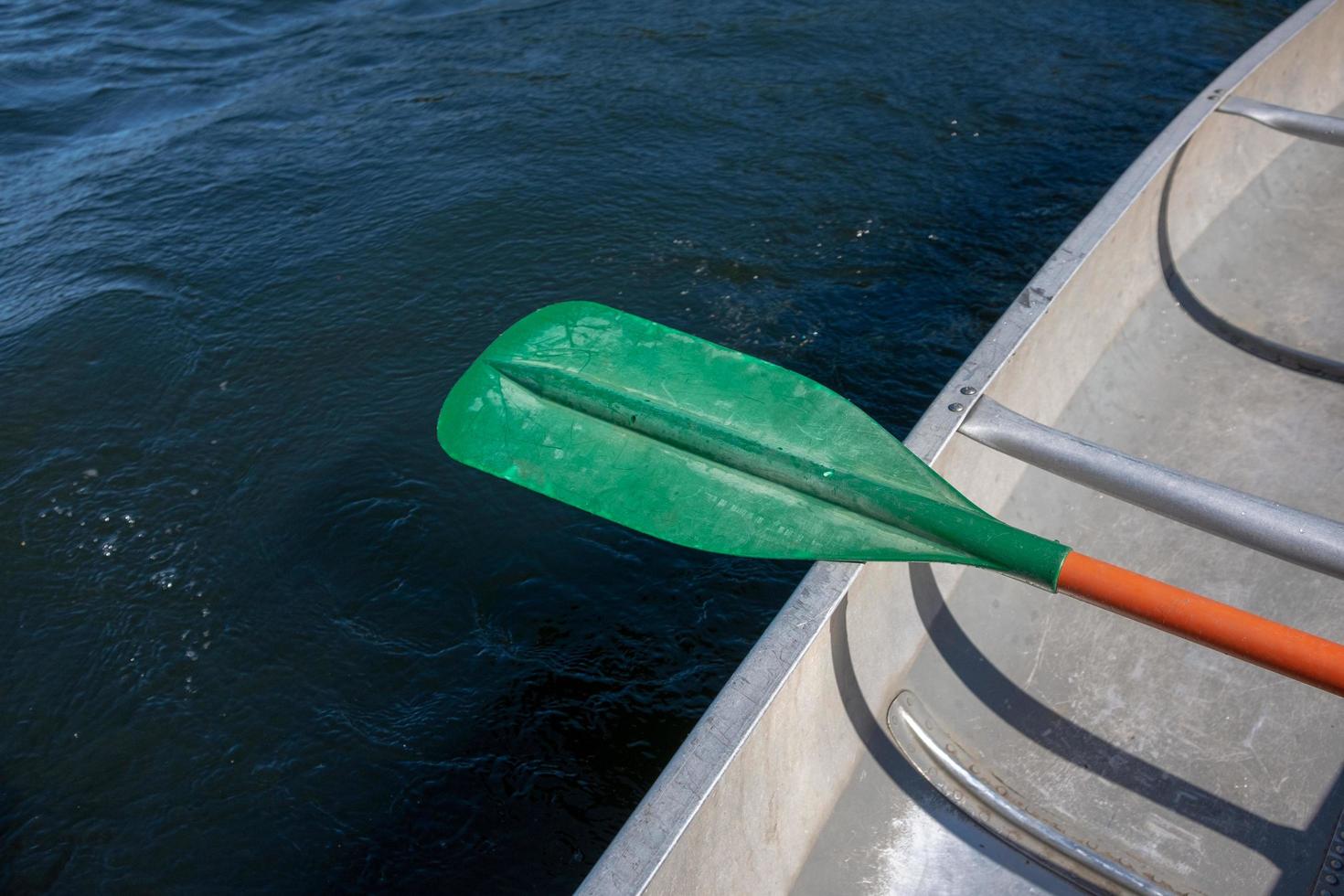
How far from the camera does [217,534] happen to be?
4934 millimetres

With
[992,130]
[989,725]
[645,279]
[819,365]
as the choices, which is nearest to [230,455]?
[645,279]

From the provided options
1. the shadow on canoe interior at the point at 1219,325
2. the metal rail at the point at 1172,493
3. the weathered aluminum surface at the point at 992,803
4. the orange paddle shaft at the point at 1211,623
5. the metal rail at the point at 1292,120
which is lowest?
the weathered aluminum surface at the point at 992,803

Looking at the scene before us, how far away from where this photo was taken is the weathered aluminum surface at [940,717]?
8.04 feet

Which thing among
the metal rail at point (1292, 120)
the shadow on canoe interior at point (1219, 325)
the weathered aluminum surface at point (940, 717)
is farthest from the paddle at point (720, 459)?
the metal rail at point (1292, 120)

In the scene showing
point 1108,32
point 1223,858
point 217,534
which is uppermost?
point 1108,32

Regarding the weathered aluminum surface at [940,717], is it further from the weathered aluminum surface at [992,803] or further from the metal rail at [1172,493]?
the metal rail at [1172,493]

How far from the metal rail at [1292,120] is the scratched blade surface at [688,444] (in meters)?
3.10

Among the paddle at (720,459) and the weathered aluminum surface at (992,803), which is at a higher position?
the paddle at (720,459)

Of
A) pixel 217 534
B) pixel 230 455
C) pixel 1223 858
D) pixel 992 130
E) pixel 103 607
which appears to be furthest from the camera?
pixel 992 130

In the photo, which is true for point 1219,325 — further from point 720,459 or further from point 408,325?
point 408,325

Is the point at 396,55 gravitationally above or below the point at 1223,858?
above

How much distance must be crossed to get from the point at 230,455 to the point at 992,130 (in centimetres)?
571

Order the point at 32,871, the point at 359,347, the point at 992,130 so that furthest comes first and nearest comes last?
the point at 992,130, the point at 359,347, the point at 32,871

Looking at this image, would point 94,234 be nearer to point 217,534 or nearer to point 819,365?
point 217,534
